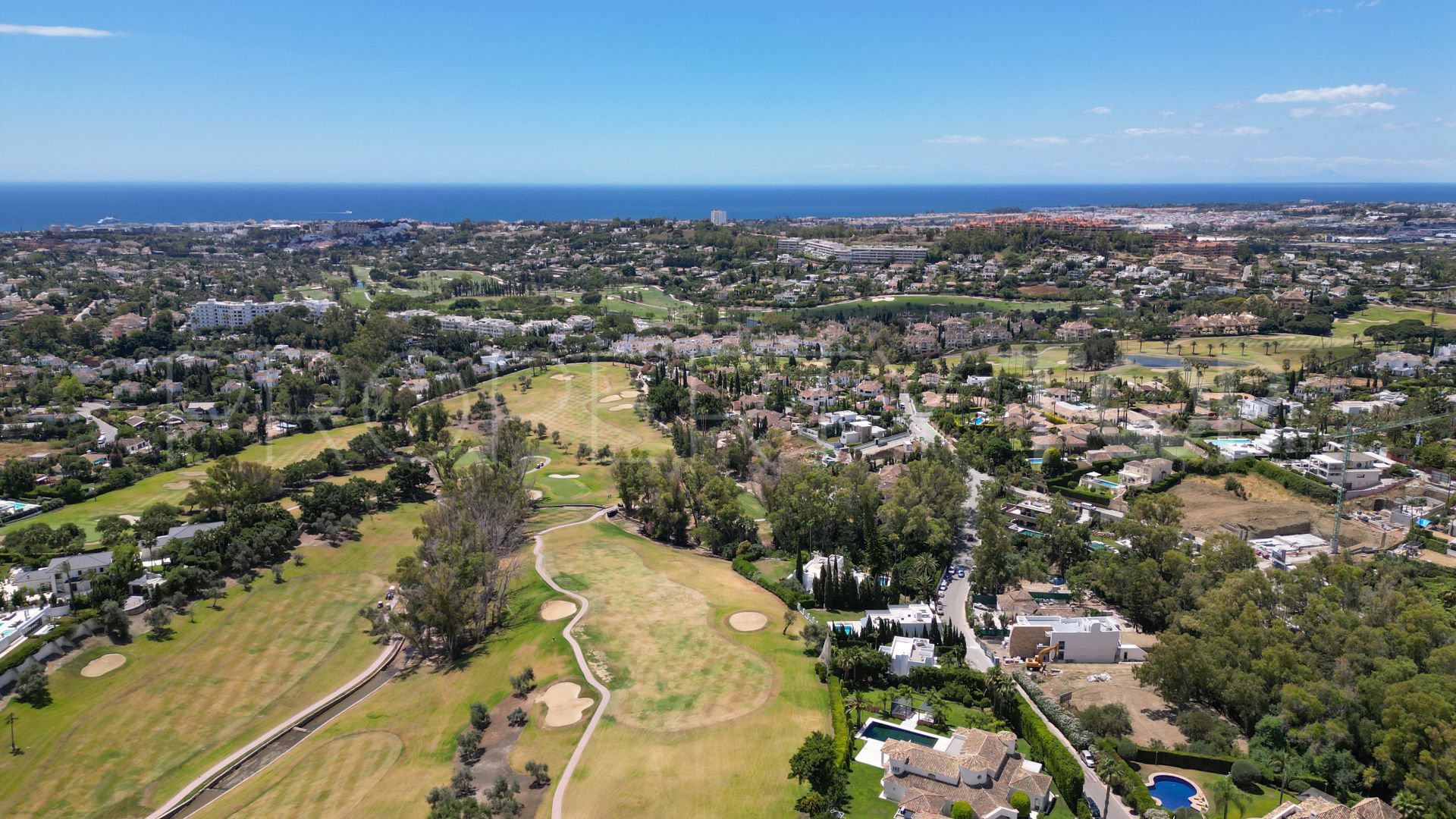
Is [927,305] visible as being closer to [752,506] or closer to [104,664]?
[752,506]

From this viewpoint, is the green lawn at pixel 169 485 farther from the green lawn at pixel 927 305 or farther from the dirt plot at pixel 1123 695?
the green lawn at pixel 927 305

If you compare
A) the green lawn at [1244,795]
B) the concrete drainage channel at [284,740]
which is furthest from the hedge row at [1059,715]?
the concrete drainage channel at [284,740]

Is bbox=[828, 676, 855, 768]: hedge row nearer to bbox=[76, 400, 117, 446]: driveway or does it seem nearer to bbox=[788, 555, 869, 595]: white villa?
bbox=[788, 555, 869, 595]: white villa

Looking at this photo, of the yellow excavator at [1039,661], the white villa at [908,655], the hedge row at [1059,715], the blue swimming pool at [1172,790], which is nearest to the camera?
the blue swimming pool at [1172,790]

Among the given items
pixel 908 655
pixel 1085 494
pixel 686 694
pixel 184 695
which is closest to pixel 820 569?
pixel 908 655

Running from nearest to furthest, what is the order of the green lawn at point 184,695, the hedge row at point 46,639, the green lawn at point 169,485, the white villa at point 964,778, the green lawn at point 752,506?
the white villa at point 964,778 → the green lawn at point 184,695 → the hedge row at point 46,639 → the green lawn at point 169,485 → the green lawn at point 752,506
